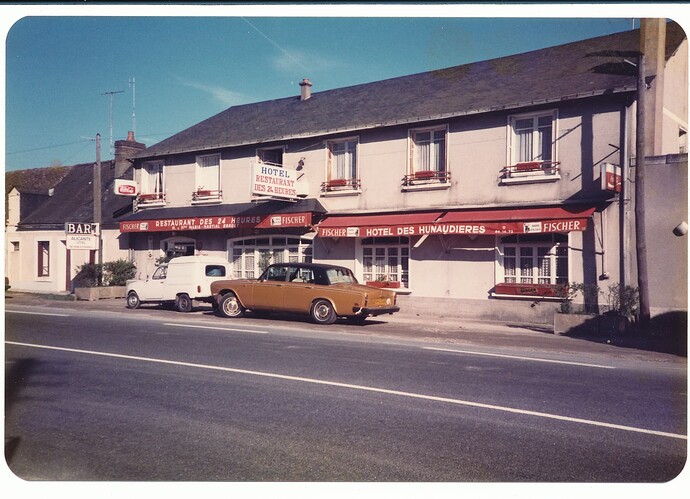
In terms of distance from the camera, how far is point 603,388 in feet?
24.2

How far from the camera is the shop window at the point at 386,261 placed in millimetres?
19016

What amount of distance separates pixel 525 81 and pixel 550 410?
44.7 ft

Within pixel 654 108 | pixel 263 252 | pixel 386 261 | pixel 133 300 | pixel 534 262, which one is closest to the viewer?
pixel 654 108

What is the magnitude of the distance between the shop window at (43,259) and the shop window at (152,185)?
6250 millimetres

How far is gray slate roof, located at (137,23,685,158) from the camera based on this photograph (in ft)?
52.1

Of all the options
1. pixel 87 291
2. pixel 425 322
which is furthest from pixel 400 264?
pixel 87 291

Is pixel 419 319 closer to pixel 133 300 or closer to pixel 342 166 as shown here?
pixel 342 166

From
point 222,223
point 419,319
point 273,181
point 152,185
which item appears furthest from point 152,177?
point 419,319

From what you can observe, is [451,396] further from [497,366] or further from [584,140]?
[584,140]

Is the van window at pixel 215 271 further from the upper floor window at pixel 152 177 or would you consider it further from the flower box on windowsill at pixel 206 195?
the upper floor window at pixel 152 177

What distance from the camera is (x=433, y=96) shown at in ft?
63.9

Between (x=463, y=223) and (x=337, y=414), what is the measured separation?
1154 centimetres

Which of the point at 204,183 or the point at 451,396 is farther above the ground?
the point at 204,183

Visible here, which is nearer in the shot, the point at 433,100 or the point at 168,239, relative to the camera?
the point at 433,100
